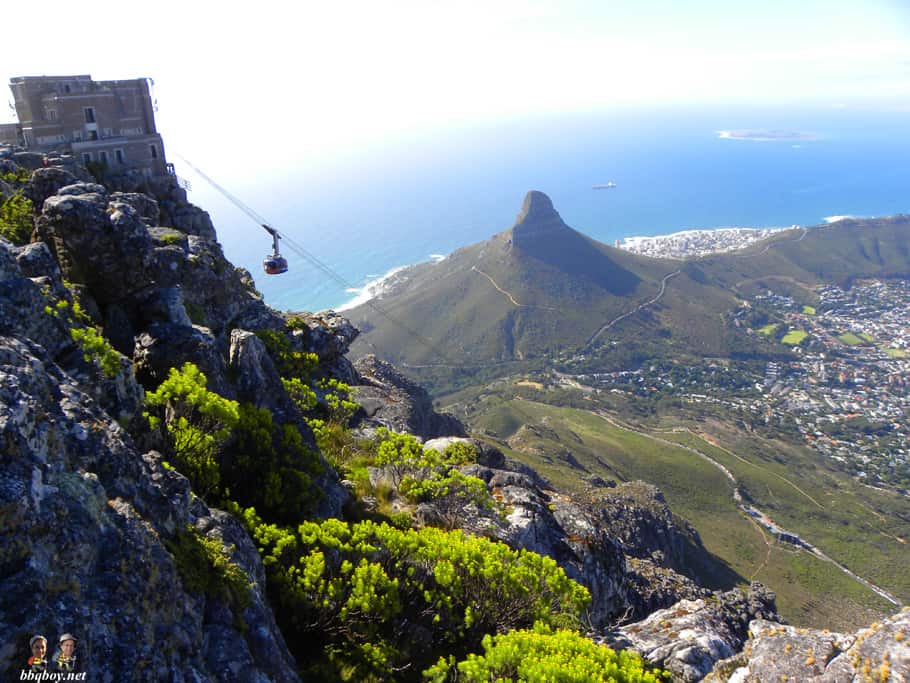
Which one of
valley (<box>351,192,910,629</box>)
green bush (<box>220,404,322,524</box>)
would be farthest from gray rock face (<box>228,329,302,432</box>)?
valley (<box>351,192,910,629</box>)

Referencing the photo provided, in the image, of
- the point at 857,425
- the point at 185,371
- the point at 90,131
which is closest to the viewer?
the point at 185,371

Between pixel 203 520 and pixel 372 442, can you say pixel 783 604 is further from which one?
pixel 203 520

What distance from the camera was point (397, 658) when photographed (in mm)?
11680

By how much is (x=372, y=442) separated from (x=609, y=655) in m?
14.4

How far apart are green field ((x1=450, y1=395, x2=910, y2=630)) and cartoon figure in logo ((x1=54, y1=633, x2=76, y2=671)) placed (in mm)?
50572

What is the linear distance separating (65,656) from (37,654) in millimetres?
277

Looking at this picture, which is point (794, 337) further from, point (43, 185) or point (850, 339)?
point (43, 185)

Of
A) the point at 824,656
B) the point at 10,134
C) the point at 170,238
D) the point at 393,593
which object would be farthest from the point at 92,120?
the point at 824,656

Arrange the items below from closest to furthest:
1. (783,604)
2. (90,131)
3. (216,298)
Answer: (216,298) < (90,131) < (783,604)

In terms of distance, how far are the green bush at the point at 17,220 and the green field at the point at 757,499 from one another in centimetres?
4696

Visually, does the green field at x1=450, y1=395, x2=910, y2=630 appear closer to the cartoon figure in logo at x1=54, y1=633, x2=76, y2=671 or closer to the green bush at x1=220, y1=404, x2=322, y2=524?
the green bush at x1=220, y1=404, x2=322, y2=524

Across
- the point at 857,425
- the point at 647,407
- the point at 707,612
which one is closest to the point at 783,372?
the point at 857,425

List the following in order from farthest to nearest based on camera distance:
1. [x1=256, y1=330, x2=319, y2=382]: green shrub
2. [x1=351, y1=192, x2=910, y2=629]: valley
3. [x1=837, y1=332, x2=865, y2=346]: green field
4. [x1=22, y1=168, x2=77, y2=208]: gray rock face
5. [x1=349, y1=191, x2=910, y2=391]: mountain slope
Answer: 1. [x1=837, y1=332, x2=865, y2=346]: green field
2. [x1=349, y1=191, x2=910, y2=391]: mountain slope
3. [x1=351, y1=192, x2=910, y2=629]: valley
4. [x1=256, y1=330, x2=319, y2=382]: green shrub
5. [x1=22, y1=168, x2=77, y2=208]: gray rock face

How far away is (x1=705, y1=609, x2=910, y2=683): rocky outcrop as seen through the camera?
10352 mm
